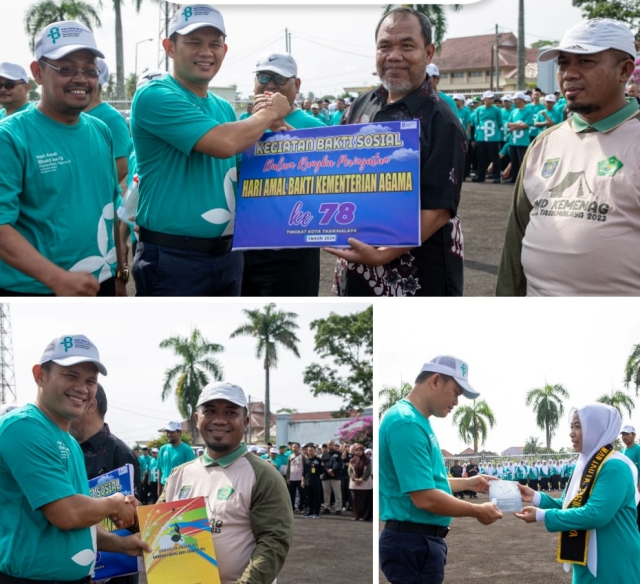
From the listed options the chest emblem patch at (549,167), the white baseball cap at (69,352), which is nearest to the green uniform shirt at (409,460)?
the white baseball cap at (69,352)

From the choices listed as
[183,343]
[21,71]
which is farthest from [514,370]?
[21,71]

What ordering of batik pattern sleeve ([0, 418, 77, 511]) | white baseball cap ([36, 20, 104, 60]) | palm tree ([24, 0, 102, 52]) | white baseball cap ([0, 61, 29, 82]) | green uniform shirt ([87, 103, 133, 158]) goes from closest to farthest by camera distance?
1. batik pattern sleeve ([0, 418, 77, 511])
2. white baseball cap ([36, 20, 104, 60])
3. palm tree ([24, 0, 102, 52])
4. white baseball cap ([0, 61, 29, 82])
5. green uniform shirt ([87, 103, 133, 158])

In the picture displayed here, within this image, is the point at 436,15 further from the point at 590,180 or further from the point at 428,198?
the point at 590,180

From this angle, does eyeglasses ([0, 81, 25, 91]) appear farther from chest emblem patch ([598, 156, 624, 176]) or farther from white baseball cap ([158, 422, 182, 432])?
chest emblem patch ([598, 156, 624, 176])

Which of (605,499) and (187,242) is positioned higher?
(187,242)

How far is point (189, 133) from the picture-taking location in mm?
3520

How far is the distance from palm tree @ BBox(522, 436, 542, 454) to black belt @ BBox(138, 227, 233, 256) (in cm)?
151

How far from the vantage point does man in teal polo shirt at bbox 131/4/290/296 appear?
11.6 ft

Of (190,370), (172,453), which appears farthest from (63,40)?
(172,453)

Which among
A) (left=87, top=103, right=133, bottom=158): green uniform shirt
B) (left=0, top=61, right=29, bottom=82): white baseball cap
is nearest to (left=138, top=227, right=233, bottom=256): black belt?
(left=87, top=103, right=133, bottom=158): green uniform shirt

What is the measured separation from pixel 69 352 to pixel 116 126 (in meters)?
3.71

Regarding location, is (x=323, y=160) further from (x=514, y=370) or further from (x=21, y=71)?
(x=21, y=71)

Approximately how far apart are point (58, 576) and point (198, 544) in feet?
1.44

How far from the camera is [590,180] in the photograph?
3.61 metres
